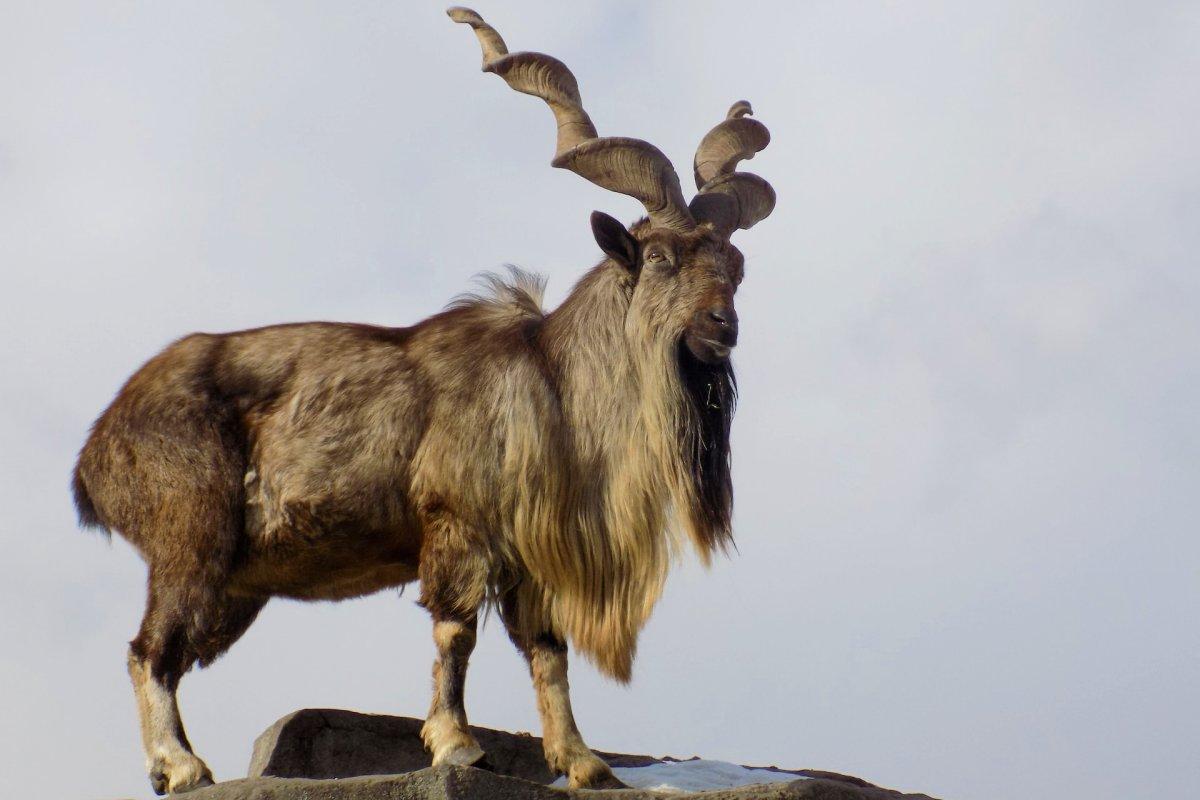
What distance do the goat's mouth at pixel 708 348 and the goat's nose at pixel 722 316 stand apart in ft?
0.28

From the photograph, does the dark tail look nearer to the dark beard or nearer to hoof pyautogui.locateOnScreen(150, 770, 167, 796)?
hoof pyautogui.locateOnScreen(150, 770, 167, 796)

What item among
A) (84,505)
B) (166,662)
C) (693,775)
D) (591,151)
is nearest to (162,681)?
(166,662)

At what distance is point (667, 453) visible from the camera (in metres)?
8.42

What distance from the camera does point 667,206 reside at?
874 cm

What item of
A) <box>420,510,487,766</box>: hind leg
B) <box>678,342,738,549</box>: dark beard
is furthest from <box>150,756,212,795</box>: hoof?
<box>678,342,738,549</box>: dark beard

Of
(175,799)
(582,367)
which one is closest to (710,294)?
(582,367)

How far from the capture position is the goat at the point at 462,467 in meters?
8.16

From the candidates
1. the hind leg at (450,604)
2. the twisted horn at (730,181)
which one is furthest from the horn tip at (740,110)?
the hind leg at (450,604)

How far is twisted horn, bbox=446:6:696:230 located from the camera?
345 inches

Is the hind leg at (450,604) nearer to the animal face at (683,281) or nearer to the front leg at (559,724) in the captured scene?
the front leg at (559,724)

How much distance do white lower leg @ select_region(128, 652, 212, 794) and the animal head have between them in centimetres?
285

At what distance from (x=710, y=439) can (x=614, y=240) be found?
109 centimetres

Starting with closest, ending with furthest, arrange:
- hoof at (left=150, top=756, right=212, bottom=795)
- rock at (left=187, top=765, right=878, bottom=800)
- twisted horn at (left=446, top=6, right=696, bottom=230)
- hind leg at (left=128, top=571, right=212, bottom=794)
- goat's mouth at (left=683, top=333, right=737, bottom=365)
Answer: rock at (left=187, top=765, right=878, bottom=800) < hoof at (left=150, top=756, right=212, bottom=795) < hind leg at (left=128, top=571, right=212, bottom=794) < goat's mouth at (left=683, top=333, right=737, bottom=365) < twisted horn at (left=446, top=6, right=696, bottom=230)

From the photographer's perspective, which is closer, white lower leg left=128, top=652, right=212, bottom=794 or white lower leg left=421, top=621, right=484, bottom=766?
white lower leg left=128, top=652, right=212, bottom=794
